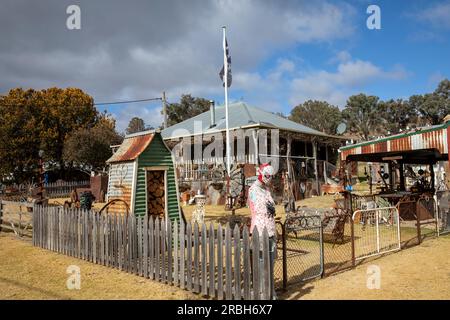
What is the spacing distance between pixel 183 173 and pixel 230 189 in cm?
639

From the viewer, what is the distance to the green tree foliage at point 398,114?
239 ft

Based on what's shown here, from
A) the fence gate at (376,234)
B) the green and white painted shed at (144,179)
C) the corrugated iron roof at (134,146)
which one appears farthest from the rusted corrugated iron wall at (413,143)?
the corrugated iron roof at (134,146)

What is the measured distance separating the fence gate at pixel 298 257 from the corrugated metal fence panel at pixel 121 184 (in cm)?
401

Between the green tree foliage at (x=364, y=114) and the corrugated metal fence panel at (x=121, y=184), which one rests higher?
the green tree foliage at (x=364, y=114)

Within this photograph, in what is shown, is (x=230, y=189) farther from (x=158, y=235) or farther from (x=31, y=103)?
(x=31, y=103)

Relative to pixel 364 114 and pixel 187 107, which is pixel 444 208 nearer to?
pixel 187 107

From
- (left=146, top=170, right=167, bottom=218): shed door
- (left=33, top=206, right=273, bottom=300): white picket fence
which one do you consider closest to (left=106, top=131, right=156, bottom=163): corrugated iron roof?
(left=146, top=170, right=167, bottom=218): shed door

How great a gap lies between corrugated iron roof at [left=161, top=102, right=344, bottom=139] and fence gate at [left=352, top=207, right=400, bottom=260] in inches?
405

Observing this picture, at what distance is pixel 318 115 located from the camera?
7000 cm

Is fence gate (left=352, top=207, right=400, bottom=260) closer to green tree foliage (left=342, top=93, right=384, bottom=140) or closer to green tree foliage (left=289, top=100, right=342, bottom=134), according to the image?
green tree foliage (left=289, top=100, right=342, bottom=134)

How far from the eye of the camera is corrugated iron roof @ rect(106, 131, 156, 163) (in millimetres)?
9914

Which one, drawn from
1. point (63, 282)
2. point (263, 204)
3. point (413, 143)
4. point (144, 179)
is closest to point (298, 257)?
point (263, 204)

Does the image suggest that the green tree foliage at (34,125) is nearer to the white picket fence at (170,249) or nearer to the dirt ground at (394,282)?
the white picket fence at (170,249)
